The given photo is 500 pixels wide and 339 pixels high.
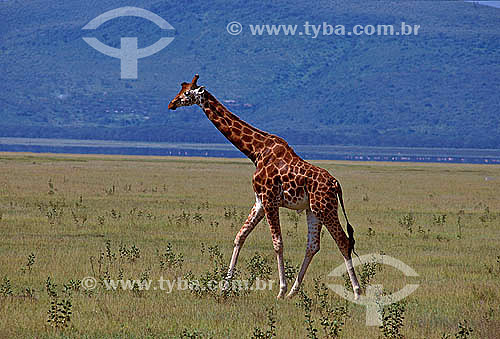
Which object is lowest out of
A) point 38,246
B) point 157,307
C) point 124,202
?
point 157,307

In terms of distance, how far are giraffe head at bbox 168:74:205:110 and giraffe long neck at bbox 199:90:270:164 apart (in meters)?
0.10

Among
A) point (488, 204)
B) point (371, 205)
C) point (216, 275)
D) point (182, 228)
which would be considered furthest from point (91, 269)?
point (488, 204)

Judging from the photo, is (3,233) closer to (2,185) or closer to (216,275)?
(216,275)

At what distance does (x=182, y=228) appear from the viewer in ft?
80.9

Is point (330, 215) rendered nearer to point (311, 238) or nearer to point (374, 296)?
point (311, 238)

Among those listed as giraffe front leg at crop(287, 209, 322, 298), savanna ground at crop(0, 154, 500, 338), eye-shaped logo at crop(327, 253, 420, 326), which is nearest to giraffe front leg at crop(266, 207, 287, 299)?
giraffe front leg at crop(287, 209, 322, 298)

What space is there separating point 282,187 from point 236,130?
1487 mm

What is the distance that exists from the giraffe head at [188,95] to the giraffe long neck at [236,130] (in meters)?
0.10

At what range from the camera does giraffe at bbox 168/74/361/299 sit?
45.5 feet

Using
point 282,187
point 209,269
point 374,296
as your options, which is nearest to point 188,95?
point 282,187

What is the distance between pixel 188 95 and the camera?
15.0 metres

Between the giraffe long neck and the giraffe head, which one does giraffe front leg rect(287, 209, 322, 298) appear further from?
the giraffe head

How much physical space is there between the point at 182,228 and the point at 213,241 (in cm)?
280

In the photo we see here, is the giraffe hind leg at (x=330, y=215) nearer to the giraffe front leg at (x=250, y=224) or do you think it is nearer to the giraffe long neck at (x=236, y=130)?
the giraffe front leg at (x=250, y=224)
